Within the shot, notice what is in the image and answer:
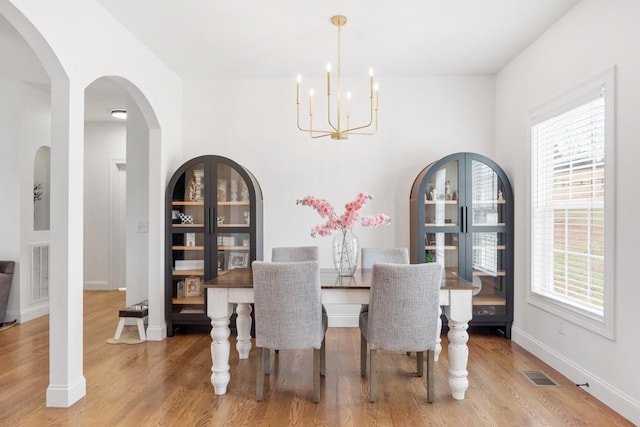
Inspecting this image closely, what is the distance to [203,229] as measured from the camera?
4.14 meters

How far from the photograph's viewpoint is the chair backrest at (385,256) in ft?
11.6

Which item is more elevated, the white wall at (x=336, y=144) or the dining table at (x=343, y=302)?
the white wall at (x=336, y=144)

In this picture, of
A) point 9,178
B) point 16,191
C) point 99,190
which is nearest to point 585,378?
point 16,191

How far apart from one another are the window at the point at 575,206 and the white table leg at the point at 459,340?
0.91 metres

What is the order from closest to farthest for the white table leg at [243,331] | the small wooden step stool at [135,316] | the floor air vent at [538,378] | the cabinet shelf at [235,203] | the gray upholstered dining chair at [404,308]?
the gray upholstered dining chair at [404,308] → the floor air vent at [538,378] → the white table leg at [243,331] → the small wooden step stool at [135,316] → the cabinet shelf at [235,203]

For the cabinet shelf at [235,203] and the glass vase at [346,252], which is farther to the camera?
the cabinet shelf at [235,203]

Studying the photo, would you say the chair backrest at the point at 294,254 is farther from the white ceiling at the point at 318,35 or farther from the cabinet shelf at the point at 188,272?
the white ceiling at the point at 318,35

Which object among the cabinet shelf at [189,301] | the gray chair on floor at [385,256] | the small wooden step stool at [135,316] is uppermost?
the gray chair on floor at [385,256]

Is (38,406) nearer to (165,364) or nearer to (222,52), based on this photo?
(165,364)

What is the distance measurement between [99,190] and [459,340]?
6114 millimetres

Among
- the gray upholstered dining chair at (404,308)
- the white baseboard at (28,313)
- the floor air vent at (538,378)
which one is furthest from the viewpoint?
the white baseboard at (28,313)

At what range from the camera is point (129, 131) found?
4566mm

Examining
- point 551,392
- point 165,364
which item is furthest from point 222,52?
point 551,392

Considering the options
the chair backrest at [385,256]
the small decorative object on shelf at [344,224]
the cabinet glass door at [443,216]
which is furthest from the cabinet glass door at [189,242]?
the cabinet glass door at [443,216]
